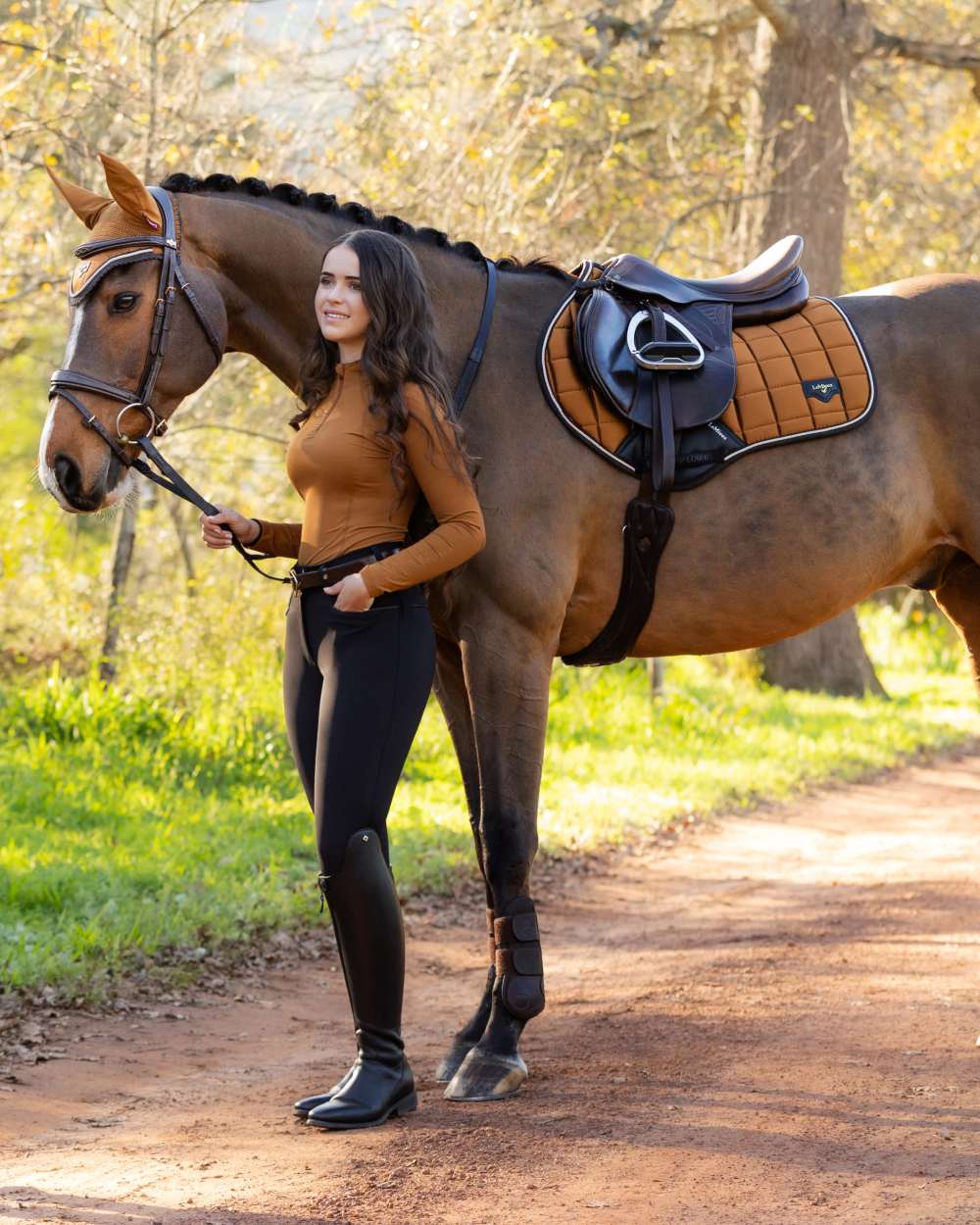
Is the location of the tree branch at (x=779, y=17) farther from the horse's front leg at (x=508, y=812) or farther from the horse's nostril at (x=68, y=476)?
the horse's nostril at (x=68, y=476)

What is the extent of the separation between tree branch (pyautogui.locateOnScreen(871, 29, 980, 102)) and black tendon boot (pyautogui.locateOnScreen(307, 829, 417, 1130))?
10.6 m

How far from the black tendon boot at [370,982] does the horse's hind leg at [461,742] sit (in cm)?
40

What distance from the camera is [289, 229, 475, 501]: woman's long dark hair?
3.46 m

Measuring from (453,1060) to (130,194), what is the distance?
2.54m

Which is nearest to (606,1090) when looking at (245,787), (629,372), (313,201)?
(629,372)

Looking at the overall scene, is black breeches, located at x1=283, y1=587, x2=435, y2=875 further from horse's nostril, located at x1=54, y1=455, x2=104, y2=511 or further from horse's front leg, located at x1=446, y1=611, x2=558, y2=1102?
horse's nostril, located at x1=54, y1=455, x2=104, y2=511

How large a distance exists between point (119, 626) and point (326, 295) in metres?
5.76

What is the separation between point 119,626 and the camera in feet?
29.0

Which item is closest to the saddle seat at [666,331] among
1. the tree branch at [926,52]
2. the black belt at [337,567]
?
the black belt at [337,567]

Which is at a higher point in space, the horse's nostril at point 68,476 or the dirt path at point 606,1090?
the horse's nostril at point 68,476

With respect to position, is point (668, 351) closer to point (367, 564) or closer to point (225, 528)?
point (367, 564)

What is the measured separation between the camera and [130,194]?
141 inches

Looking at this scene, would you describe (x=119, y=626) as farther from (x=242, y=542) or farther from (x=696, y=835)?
(x=242, y=542)

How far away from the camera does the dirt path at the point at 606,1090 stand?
313cm
